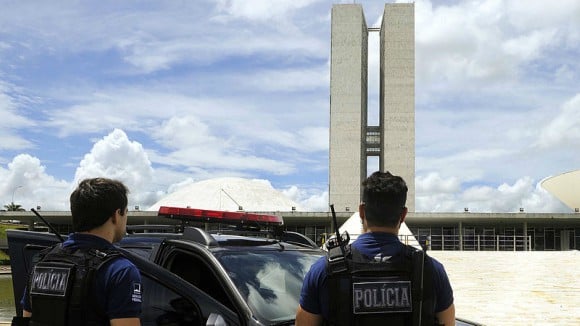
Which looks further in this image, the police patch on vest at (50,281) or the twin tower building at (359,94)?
the twin tower building at (359,94)

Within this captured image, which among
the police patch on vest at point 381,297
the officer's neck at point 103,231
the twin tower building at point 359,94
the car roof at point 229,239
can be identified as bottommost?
the police patch on vest at point 381,297

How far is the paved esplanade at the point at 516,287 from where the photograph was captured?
13.7 metres

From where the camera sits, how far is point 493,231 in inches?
2388

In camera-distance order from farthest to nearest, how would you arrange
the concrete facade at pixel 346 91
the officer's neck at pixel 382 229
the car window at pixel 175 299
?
the concrete facade at pixel 346 91
the car window at pixel 175 299
the officer's neck at pixel 382 229

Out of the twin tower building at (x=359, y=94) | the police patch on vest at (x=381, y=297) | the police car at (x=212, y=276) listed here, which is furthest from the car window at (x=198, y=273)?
the twin tower building at (x=359, y=94)

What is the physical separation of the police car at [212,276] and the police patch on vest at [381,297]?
88 cm

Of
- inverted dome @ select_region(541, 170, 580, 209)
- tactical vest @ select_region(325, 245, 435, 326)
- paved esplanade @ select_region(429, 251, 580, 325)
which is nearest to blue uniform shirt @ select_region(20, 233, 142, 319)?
tactical vest @ select_region(325, 245, 435, 326)

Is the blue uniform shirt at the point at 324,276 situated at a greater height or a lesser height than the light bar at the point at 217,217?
lesser

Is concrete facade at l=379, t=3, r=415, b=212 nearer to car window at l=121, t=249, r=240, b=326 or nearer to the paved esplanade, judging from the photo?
the paved esplanade

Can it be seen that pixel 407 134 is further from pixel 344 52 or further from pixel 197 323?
pixel 197 323

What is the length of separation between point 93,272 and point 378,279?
123 centimetres

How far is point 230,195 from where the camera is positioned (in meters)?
86.3

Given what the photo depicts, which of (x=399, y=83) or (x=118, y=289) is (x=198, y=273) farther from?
(x=399, y=83)

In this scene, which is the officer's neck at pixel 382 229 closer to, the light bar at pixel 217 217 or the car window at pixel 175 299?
the car window at pixel 175 299
